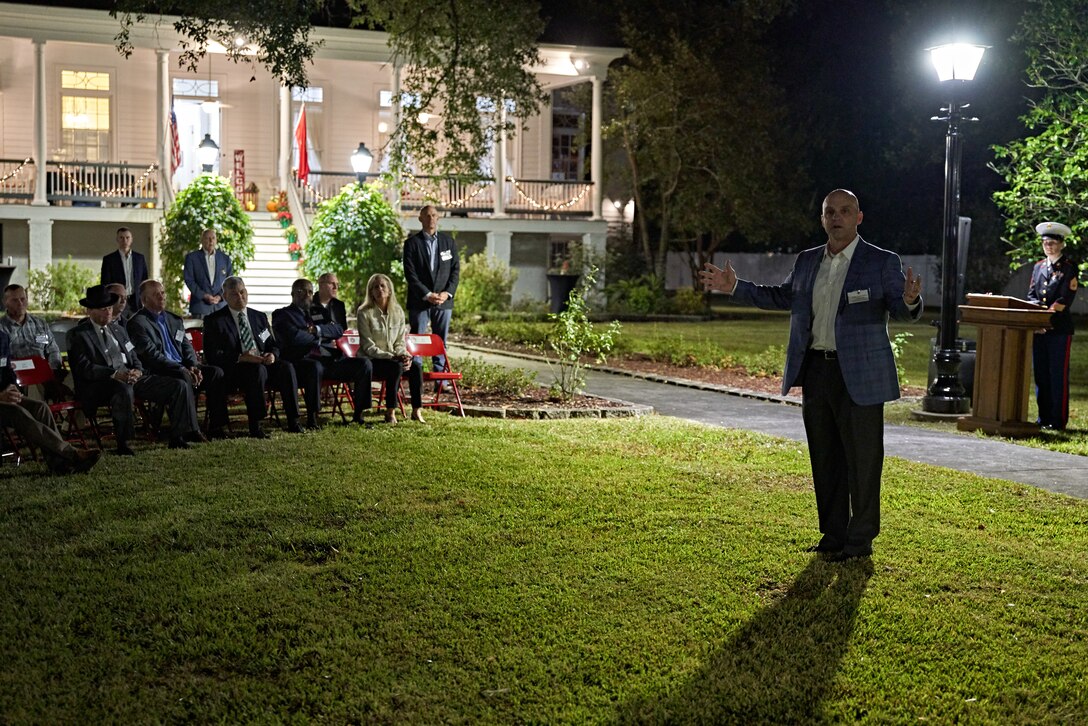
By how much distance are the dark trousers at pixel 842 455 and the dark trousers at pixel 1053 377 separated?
645 centimetres

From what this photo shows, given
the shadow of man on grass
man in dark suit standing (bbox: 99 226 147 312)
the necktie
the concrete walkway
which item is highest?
man in dark suit standing (bbox: 99 226 147 312)

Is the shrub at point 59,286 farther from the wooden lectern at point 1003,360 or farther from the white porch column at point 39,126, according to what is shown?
the wooden lectern at point 1003,360

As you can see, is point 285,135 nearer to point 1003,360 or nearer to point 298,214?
point 298,214

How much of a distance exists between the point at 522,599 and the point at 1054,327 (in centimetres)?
854

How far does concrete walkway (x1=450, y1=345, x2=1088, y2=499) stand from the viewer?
33.5ft

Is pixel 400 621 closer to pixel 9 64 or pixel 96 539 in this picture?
pixel 96 539

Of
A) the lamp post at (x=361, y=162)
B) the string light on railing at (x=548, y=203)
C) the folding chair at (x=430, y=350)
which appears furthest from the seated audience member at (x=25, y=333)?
the string light on railing at (x=548, y=203)

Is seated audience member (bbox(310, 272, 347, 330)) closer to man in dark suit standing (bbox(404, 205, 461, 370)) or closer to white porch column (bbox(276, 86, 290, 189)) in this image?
man in dark suit standing (bbox(404, 205, 461, 370))

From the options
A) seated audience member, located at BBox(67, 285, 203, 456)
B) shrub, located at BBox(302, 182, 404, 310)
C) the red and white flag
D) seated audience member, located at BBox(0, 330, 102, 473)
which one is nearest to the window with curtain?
the red and white flag

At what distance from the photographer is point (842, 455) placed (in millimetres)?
7207

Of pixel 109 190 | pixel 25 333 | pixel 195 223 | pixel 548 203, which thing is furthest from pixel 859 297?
pixel 548 203

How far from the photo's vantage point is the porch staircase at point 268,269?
Answer: 26.0 meters

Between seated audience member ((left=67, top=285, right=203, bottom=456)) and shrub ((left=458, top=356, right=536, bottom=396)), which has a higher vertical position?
seated audience member ((left=67, top=285, right=203, bottom=456))

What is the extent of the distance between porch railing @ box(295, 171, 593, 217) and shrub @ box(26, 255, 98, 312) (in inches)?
223
